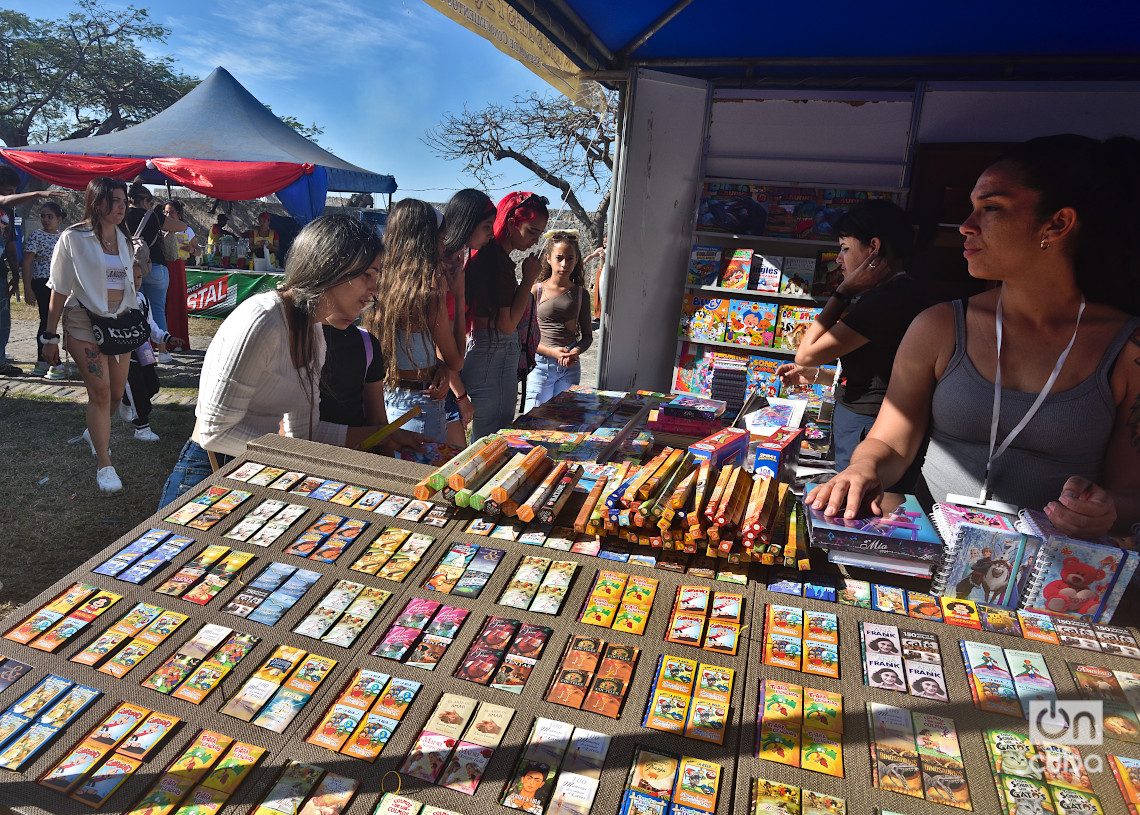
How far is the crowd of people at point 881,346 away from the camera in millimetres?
1429

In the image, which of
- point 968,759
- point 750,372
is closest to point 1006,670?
point 968,759

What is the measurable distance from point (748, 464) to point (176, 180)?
9.64 metres

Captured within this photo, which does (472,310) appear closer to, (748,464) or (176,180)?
(748,464)

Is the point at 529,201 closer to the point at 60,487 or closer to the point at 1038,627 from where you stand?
the point at 1038,627

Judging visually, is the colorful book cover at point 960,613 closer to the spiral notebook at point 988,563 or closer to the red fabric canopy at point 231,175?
the spiral notebook at point 988,563

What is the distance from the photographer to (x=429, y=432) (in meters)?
3.03

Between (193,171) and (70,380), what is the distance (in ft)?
11.7

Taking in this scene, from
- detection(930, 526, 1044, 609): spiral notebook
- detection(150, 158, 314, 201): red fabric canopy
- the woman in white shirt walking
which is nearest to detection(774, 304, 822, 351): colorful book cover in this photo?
detection(930, 526, 1044, 609): spiral notebook

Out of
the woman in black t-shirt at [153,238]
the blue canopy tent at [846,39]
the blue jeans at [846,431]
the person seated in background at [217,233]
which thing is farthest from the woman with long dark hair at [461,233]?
the person seated in background at [217,233]

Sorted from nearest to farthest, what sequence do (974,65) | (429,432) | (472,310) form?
(429,432) → (472,310) → (974,65)

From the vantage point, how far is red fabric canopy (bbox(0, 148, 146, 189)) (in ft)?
29.1

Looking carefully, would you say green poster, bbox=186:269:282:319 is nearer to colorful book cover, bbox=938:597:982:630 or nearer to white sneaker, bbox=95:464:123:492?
white sneaker, bbox=95:464:123:492

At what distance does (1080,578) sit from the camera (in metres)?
1.20

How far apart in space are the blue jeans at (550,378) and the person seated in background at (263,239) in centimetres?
890
